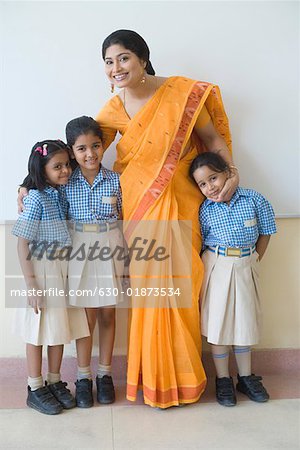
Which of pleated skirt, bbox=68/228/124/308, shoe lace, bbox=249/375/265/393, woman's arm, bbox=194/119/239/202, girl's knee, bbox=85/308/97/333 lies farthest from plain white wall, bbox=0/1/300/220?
shoe lace, bbox=249/375/265/393

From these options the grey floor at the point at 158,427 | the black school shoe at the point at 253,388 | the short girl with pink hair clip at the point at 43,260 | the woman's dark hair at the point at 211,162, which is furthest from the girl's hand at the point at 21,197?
the black school shoe at the point at 253,388

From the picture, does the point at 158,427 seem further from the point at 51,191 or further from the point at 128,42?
the point at 128,42

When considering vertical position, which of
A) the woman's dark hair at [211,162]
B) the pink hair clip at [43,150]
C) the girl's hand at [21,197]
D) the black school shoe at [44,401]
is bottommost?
the black school shoe at [44,401]

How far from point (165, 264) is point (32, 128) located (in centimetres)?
78

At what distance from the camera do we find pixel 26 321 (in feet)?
6.51

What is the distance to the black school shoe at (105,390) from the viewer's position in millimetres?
2062

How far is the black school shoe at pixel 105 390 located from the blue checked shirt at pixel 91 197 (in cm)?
61

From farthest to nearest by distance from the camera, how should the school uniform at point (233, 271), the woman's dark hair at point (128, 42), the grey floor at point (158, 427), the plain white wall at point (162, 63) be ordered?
the plain white wall at point (162, 63) → the school uniform at point (233, 271) → the woman's dark hair at point (128, 42) → the grey floor at point (158, 427)

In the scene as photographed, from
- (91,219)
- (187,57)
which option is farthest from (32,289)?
(187,57)

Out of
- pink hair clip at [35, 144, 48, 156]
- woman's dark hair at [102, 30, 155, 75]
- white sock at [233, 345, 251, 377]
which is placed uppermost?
woman's dark hair at [102, 30, 155, 75]

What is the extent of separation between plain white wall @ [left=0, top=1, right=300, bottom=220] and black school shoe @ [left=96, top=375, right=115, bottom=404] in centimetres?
74

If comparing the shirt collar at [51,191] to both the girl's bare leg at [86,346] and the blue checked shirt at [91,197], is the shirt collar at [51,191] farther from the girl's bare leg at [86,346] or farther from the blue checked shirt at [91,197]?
the girl's bare leg at [86,346]

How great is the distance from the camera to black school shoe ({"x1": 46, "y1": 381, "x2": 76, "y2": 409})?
202 cm

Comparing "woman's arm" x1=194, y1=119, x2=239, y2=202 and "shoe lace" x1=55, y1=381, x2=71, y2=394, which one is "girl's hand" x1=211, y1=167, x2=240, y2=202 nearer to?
"woman's arm" x1=194, y1=119, x2=239, y2=202
